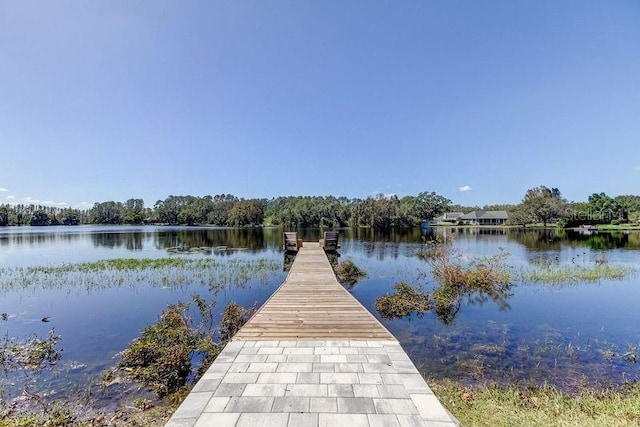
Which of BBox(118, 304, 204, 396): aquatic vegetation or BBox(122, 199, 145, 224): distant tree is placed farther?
BBox(122, 199, 145, 224): distant tree

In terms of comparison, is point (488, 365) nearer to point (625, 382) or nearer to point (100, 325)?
point (625, 382)

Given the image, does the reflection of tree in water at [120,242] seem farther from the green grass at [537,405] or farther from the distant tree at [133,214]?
the distant tree at [133,214]

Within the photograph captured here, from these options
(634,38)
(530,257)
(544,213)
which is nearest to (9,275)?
(634,38)

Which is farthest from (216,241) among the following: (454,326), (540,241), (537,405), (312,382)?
(537,405)

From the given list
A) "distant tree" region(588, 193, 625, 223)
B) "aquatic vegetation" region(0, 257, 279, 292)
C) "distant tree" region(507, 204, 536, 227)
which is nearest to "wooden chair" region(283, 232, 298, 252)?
"aquatic vegetation" region(0, 257, 279, 292)

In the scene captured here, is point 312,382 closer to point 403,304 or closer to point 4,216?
point 403,304

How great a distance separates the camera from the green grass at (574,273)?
578 inches

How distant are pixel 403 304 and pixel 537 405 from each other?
18.4 feet

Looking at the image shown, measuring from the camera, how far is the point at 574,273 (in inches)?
619

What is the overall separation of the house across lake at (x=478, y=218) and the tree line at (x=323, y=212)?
2.62 metres

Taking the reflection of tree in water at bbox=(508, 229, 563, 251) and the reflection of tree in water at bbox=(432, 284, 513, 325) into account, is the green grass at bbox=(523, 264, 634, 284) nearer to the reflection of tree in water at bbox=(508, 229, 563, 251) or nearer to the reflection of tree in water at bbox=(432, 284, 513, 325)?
the reflection of tree in water at bbox=(432, 284, 513, 325)

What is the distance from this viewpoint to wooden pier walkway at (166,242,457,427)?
129 inches

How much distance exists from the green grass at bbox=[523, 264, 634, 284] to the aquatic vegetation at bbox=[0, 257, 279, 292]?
40.6 feet

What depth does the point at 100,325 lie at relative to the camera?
357 inches
